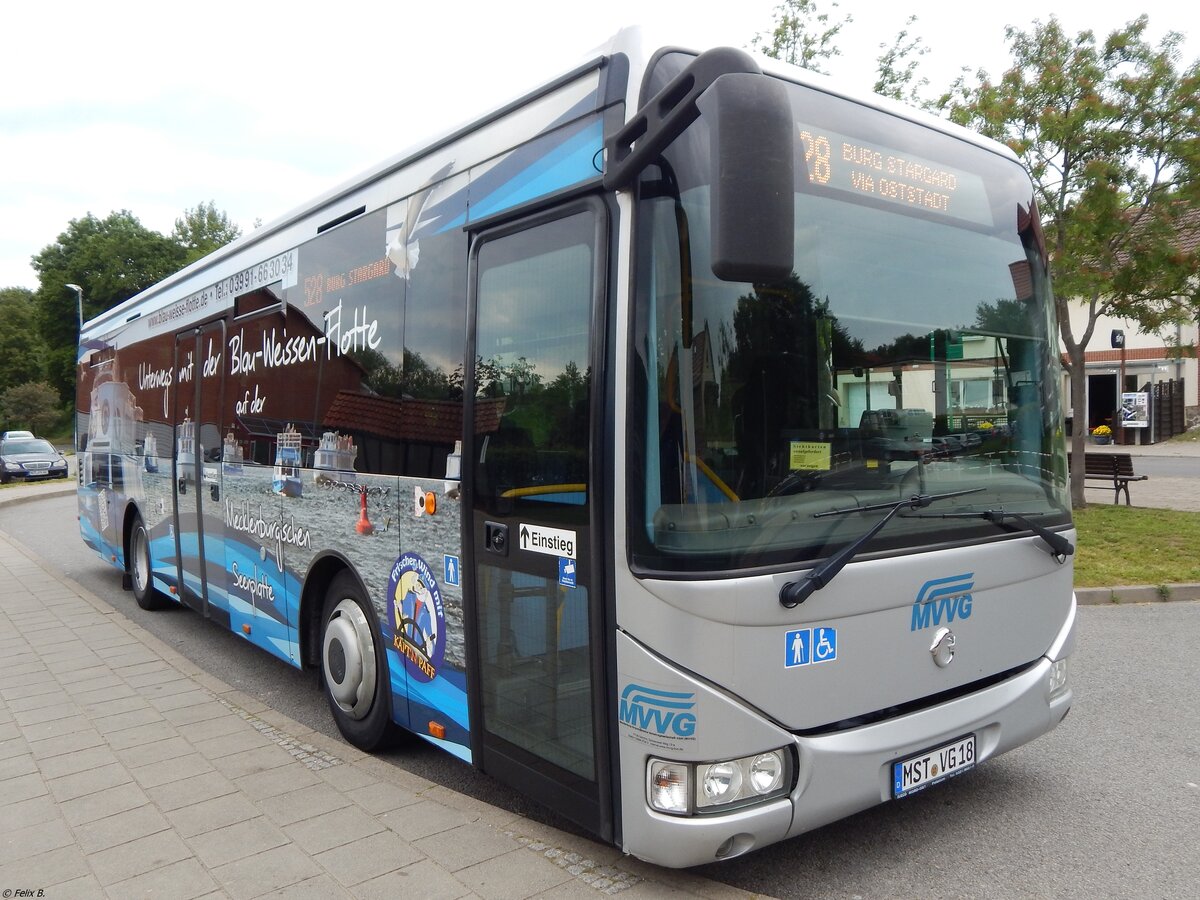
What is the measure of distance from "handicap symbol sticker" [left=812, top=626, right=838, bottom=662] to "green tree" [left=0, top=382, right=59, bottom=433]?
6692 centimetres

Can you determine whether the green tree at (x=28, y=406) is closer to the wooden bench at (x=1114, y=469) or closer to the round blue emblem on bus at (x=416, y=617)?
the wooden bench at (x=1114, y=469)

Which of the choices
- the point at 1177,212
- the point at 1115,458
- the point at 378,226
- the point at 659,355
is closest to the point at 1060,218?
the point at 1177,212

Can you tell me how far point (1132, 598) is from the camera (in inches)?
353

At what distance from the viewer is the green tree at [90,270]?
59062mm

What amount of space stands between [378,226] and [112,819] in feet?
10.4

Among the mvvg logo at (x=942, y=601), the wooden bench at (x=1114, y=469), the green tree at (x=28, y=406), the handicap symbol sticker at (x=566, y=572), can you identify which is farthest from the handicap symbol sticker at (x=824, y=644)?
the green tree at (x=28, y=406)

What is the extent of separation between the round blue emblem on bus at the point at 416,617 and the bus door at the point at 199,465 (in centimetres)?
290

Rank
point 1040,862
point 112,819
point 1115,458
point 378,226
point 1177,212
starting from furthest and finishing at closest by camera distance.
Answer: point 1115,458, point 1177,212, point 378,226, point 112,819, point 1040,862

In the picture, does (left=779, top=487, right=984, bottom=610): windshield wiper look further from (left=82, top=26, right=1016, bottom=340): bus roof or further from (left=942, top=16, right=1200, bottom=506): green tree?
(left=942, top=16, right=1200, bottom=506): green tree

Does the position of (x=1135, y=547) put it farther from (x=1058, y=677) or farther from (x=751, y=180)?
(x=751, y=180)

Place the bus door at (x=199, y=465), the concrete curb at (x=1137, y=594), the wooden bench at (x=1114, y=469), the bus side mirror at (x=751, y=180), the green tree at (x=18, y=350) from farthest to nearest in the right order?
1. the green tree at (x=18, y=350)
2. the wooden bench at (x=1114, y=469)
3. the concrete curb at (x=1137, y=594)
4. the bus door at (x=199, y=465)
5. the bus side mirror at (x=751, y=180)

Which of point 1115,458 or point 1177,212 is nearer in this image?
point 1177,212

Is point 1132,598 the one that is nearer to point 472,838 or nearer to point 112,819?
point 472,838

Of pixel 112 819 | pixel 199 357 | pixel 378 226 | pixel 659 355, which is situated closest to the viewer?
pixel 659 355
